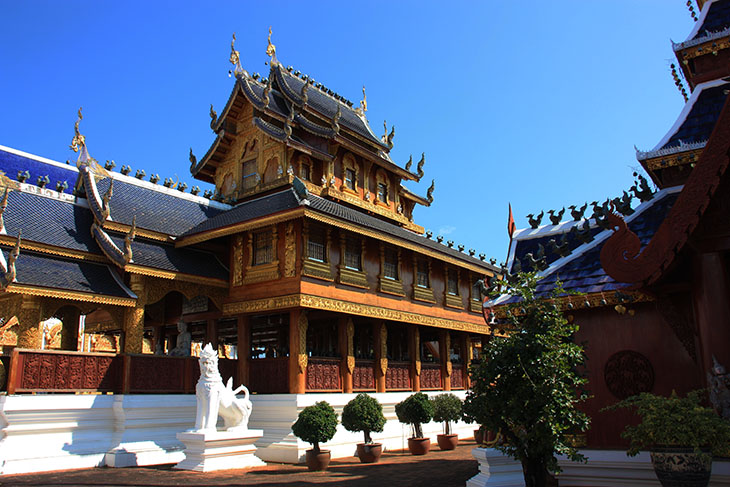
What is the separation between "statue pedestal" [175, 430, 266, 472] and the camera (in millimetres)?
12750

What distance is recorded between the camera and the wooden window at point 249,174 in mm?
21281

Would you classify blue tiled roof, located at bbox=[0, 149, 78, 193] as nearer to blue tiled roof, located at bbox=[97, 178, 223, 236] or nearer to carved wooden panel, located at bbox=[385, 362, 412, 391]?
blue tiled roof, located at bbox=[97, 178, 223, 236]

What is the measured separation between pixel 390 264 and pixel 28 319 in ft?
34.1

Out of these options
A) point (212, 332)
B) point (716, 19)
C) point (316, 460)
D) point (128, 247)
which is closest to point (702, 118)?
point (716, 19)

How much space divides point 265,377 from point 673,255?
12.2 metres

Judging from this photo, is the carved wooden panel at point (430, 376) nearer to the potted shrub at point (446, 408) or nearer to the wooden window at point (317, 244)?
the potted shrub at point (446, 408)

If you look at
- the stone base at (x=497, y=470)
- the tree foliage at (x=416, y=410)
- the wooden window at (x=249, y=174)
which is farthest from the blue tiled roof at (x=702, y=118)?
the wooden window at (x=249, y=174)

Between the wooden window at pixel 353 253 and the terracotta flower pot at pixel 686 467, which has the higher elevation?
the wooden window at pixel 353 253

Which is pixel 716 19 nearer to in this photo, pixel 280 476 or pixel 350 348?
pixel 280 476

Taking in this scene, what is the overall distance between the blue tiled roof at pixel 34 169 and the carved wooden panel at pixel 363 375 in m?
10.4

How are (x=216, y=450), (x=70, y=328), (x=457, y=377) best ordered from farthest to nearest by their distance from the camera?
1. (x=457, y=377)
2. (x=70, y=328)
3. (x=216, y=450)

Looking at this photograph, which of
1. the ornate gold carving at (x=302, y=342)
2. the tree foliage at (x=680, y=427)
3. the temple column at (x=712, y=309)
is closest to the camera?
the tree foliage at (x=680, y=427)

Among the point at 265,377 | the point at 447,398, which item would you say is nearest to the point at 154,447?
the point at 265,377

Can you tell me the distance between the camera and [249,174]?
70.7ft
